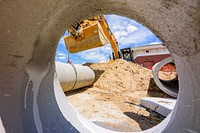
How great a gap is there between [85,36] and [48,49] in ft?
19.1

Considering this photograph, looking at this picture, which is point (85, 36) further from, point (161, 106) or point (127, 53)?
point (127, 53)

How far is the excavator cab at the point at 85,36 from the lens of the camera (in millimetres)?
7018

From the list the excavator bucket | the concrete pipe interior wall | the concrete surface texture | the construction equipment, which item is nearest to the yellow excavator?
the excavator bucket

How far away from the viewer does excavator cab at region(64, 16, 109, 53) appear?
23.0 feet

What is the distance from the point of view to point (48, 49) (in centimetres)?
152

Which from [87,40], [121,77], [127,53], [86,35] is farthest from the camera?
[127,53]

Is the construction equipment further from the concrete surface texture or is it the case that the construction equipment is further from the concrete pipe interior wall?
the concrete pipe interior wall

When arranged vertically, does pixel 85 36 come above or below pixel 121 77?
above

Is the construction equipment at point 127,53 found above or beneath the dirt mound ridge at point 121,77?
above

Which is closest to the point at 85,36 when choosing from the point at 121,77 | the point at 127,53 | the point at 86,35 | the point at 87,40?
the point at 86,35

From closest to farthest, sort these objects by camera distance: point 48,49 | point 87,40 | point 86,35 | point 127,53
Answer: point 48,49 < point 86,35 < point 87,40 < point 127,53

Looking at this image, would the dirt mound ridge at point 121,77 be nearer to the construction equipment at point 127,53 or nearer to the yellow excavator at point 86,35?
the yellow excavator at point 86,35

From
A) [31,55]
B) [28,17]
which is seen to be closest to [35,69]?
[31,55]

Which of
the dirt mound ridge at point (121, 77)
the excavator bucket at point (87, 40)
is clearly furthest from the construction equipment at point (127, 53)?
the excavator bucket at point (87, 40)
